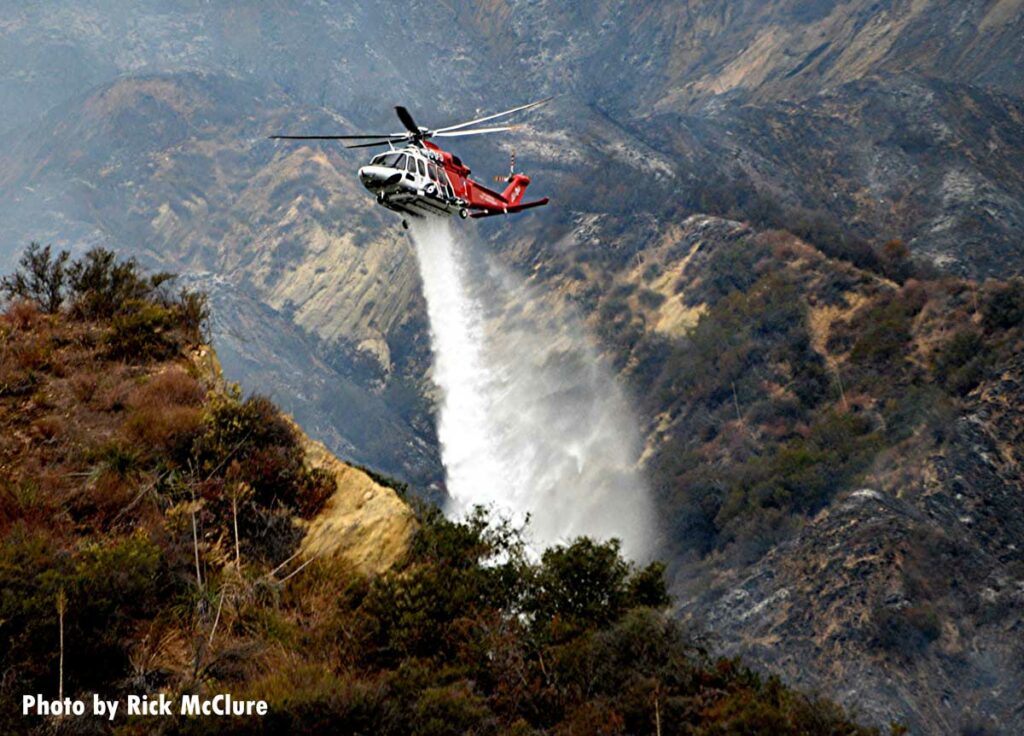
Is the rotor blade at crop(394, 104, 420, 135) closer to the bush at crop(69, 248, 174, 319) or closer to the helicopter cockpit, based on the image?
the helicopter cockpit

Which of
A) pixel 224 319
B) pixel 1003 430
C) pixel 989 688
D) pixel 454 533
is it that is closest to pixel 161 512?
pixel 454 533

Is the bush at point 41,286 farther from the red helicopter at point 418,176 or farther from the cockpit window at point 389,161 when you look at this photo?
the cockpit window at point 389,161

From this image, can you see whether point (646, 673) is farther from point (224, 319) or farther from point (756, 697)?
point (224, 319)

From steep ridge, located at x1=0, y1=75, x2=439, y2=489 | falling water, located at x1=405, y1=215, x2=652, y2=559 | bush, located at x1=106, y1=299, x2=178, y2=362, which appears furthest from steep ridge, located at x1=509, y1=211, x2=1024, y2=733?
steep ridge, located at x1=0, y1=75, x2=439, y2=489

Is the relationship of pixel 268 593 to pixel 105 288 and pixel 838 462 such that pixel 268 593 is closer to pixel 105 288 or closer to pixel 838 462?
pixel 105 288

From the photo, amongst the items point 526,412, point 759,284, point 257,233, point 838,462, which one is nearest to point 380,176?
point 838,462
